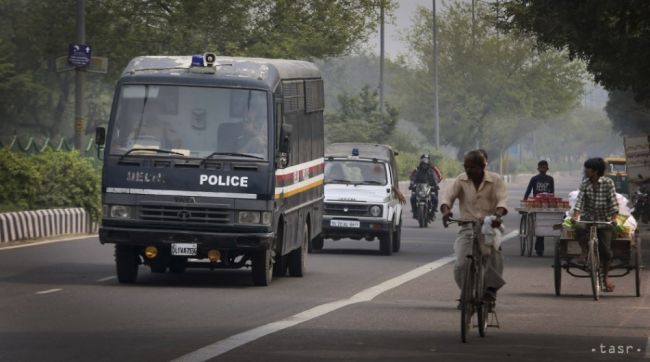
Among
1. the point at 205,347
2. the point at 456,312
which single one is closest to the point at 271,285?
the point at 456,312

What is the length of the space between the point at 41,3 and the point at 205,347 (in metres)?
44.4

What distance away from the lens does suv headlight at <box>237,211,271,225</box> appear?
800 inches

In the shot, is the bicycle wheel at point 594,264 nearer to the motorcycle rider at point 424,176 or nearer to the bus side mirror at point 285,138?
the bus side mirror at point 285,138

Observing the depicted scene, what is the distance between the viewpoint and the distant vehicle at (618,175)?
5634cm

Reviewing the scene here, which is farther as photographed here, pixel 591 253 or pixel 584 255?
pixel 584 255

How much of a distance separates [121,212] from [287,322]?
5194mm

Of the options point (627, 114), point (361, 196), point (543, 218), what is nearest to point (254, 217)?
point (543, 218)

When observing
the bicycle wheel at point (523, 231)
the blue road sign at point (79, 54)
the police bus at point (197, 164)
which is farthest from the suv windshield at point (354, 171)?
the police bus at point (197, 164)

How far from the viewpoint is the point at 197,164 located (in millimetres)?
20281

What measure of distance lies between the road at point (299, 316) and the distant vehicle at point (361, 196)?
12.6 ft

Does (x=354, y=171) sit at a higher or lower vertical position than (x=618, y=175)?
higher

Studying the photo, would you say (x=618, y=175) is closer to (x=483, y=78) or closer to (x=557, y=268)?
(x=557, y=268)

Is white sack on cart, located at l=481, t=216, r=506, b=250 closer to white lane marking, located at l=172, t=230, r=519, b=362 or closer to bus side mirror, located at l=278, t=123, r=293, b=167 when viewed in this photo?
white lane marking, located at l=172, t=230, r=519, b=362

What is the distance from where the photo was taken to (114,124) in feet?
68.1
